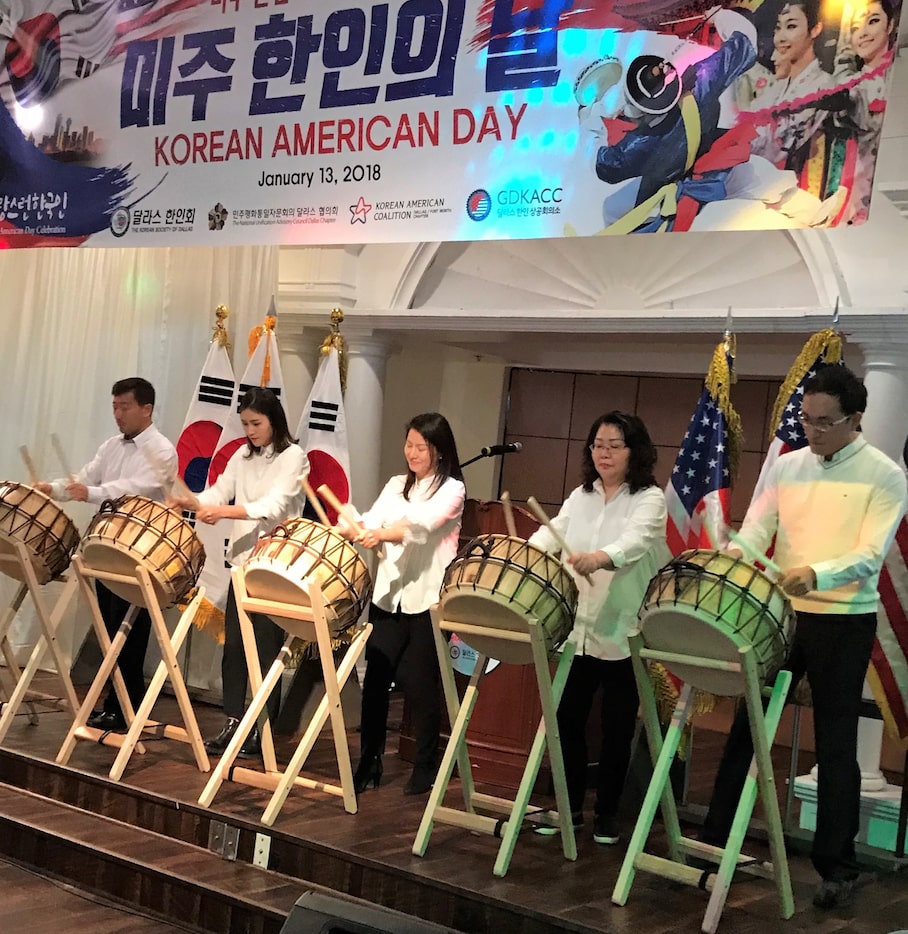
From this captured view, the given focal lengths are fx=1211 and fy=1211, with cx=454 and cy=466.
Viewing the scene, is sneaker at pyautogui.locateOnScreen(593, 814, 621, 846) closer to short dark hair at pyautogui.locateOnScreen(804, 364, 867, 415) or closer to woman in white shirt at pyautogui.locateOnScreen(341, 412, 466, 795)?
woman in white shirt at pyautogui.locateOnScreen(341, 412, 466, 795)

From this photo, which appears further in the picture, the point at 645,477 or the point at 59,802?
the point at 59,802

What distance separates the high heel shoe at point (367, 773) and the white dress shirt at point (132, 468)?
1378 mm

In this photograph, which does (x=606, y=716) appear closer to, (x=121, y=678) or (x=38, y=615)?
(x=121, y=678)

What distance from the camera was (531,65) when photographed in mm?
4004

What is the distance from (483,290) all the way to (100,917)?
10.8 ft

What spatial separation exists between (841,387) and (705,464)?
1004 millimetres

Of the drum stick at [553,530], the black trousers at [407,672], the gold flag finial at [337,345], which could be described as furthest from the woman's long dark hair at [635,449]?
the gold flag finial at [337,345]

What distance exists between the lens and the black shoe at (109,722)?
4.95 m

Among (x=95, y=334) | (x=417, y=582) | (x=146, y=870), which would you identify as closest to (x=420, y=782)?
(x=417, y=582)

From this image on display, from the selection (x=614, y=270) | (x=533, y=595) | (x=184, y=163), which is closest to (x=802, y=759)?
(x=614, y=270)

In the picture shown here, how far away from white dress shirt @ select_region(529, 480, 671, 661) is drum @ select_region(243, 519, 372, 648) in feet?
2.12

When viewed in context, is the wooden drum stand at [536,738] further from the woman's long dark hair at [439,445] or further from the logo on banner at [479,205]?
the logo on banner at [479,205]

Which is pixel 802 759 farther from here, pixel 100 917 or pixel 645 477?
pixel 100 917

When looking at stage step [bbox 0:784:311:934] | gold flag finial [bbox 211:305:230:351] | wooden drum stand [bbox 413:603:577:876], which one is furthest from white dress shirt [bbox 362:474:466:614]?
gold flag finial [bbox 211:305:230:351]
